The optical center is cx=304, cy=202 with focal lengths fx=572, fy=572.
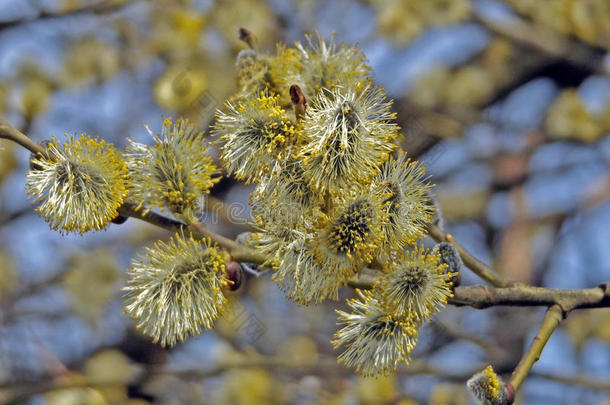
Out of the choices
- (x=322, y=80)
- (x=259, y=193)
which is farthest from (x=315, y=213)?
(x=322, y=80)

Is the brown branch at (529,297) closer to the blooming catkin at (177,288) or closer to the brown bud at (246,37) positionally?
the blooming catkin at (177,288)

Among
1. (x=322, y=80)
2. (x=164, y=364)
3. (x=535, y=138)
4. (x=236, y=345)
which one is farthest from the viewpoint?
(x=535, y=138)

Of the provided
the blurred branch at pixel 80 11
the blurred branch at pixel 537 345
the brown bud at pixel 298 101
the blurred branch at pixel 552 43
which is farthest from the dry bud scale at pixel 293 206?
the blurred branch at pixel 552 43

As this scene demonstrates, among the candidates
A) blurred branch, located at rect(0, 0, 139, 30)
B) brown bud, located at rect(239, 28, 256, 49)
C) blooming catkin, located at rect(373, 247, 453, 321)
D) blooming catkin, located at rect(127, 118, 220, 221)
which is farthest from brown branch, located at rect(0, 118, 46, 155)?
blurred branch, located at rect(0, 0, 139, 30)

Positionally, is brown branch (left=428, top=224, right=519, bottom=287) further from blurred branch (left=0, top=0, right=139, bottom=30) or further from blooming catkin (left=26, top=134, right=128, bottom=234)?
blurred branch (left=0, top=0, right=139, bottom=30)

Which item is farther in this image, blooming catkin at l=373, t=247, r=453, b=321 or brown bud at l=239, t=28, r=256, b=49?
brown bud at l=239, t=28, r=256, b=49

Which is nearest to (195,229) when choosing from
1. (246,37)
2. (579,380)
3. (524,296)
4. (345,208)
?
(345,208)

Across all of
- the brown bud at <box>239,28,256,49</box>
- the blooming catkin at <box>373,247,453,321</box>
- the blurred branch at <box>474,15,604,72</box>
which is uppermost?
the blurred branch at <box>474,15,604,72</box>

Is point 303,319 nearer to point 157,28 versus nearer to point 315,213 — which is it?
point 157,28
